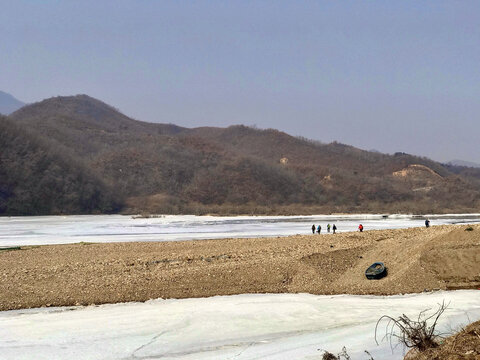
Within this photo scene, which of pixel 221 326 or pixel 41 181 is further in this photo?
pixel 41 181

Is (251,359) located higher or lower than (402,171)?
lower

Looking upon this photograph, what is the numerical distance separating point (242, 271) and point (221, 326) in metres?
6.38

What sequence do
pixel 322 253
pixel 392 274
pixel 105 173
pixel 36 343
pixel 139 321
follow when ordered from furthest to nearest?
pixel 105 173 → pixel 322 253 → pixel 392 274 → pixel 139 321 → pixel 36 343

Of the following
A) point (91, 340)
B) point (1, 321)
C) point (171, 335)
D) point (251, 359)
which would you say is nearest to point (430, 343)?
point (251, 359)

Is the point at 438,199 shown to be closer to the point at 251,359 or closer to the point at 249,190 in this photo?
the point at 249,190

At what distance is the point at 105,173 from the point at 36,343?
93.7m

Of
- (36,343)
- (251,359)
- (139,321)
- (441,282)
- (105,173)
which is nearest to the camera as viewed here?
(251,359)

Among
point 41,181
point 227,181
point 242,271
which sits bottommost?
point 242,271

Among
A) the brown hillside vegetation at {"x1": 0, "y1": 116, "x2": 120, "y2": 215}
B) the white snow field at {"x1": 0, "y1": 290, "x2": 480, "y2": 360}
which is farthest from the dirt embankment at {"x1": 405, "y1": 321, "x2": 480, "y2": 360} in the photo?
the brown hillside vegetation at {"x1": 0, "y1": 116, "x2": 120, "y2": 215}

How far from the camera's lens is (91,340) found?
12.7 meters

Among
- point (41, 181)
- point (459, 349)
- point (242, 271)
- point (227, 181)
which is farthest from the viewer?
point (227, 181)

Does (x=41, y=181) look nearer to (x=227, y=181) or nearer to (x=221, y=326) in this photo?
(x=227, y=181)

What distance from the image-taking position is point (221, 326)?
13789 mm

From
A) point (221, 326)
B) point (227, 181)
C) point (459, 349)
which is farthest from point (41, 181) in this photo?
point (459, 349)
